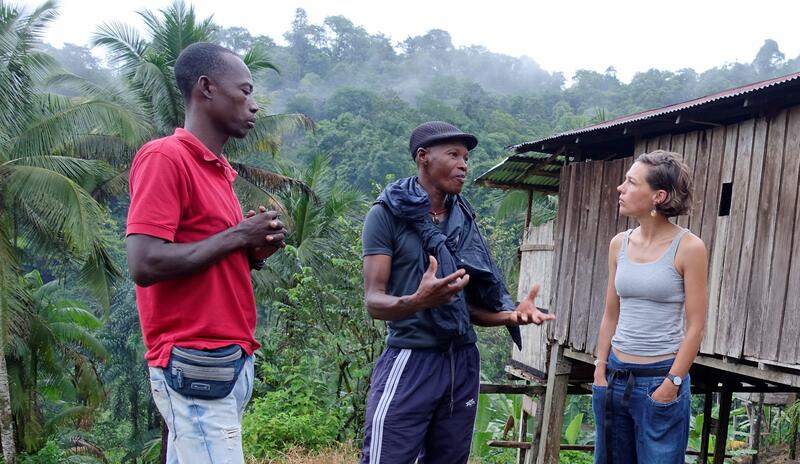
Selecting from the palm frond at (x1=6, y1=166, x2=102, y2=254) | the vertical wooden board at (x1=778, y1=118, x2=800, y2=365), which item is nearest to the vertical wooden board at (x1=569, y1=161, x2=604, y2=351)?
the vertical wooden board at (x1=778, y1=118, x2=800, y2=365)

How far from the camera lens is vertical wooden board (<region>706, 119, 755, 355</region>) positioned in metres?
7.13

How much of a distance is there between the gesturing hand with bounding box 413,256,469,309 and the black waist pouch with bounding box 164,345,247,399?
750 mm

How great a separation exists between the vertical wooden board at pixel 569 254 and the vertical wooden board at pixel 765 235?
3.00 meters

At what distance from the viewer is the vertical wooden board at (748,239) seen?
6.96 m

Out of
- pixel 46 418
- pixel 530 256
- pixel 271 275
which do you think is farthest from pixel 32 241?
pixel 530 256

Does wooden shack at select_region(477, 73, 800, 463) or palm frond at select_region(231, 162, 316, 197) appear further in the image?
palm frond at select_region(231, 162, 316, 197)

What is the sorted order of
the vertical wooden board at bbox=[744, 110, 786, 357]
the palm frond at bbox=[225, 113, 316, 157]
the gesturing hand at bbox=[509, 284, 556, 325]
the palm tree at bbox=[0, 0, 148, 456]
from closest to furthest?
1. the gesturing hand at bbox=[509, 284, 556, 325]
2. the vertical wooden board at bbox=[744, 110, 786, 357]
3. the palm tree at bbox=[0, 0, 148, 456]
4. the palm frond at bbox=[225, 113, 316, 157]

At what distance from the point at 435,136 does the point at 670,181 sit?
3.83 ft

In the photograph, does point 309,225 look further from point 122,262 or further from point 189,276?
point 189,276

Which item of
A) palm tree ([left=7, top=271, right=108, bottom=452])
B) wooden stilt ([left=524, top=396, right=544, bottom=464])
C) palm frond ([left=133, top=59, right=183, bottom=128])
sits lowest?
palm tree ([left=7, top=271, right=108, bottom=452])

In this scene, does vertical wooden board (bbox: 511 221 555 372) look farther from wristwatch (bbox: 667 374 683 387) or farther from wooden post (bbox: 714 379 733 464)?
wristwatch (bbox: 667 374 683 387)

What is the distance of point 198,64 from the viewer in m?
2.43

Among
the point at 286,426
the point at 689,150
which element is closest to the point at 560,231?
the point at 689,150

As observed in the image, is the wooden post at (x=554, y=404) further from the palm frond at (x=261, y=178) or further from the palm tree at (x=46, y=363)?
the palm tree at (x=46, y=363)
